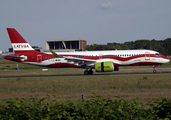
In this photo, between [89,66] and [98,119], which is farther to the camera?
[89,66]

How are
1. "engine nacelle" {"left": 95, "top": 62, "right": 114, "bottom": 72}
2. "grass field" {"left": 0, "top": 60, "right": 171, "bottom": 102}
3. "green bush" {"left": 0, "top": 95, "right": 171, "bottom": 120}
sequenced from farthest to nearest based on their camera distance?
"engine nacelle" {"left": 95, "top": 62, "right": 114, "bottom": 72}, "grass field" {"left": 0, "top": 60, "right": 171, "bottom": 102}, "green bush" {"left": 0, "top": 95, "right": 171, "bottom": 120}

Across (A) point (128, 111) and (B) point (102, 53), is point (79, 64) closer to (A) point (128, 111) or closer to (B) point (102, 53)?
(B) point (102, 53)

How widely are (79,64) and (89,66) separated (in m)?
1.69

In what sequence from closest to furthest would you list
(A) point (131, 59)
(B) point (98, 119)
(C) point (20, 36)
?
(B) point (98, 119), (A) point (131, 59), (C) point (20, 36)

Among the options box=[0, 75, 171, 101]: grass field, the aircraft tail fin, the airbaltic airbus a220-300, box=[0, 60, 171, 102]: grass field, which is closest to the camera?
box=[0, 75, 171, 101]: grass field

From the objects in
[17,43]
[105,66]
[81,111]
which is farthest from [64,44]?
[81,111]

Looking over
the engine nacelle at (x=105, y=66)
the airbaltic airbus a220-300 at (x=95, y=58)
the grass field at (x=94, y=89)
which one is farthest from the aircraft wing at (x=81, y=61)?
the grass field at (x=94, y=89)

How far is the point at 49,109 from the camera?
6922 millimetres

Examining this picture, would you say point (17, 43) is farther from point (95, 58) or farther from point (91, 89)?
point (91, 89)

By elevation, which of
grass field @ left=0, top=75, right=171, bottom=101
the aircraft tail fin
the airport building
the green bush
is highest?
the airport building

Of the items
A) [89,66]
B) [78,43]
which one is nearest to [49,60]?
[89,66]

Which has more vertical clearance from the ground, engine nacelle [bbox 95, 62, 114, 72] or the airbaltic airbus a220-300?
the airbaltic airbus a220-300

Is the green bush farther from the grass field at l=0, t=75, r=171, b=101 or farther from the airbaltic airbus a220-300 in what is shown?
the airbaltic airbus a220-300

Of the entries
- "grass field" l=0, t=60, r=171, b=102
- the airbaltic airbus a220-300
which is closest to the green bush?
"grass field" l=0, t=60, r=171, b=102
